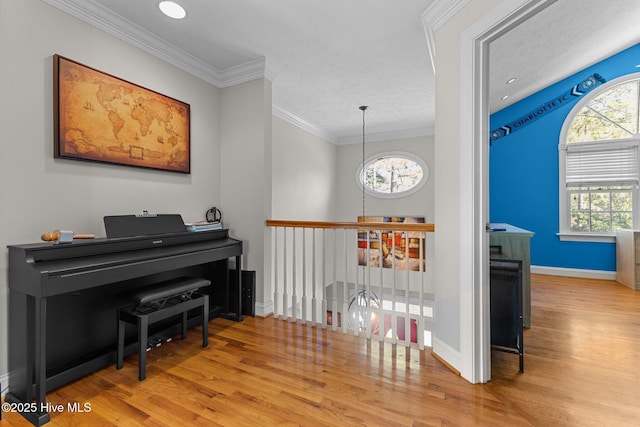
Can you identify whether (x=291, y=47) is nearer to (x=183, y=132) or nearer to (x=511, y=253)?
(x=183, y=132)

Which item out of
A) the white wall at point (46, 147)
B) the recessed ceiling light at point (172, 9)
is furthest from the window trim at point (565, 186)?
the white wall at point (46, 147)

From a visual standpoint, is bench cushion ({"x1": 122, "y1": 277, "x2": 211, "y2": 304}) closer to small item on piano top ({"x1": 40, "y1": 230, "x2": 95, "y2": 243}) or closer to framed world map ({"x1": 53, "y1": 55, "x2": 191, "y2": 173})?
small item on piano top ({"x1": 40, "y1": 230, "x2": 95, "y2": 243})

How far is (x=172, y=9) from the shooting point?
2.13 m

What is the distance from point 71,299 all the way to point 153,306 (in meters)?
0.49

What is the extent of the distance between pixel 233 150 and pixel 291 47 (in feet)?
3.89

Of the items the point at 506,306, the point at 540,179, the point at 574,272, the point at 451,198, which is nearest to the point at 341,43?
the point at 451,198

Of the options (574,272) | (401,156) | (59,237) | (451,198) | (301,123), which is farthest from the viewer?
(401,156)

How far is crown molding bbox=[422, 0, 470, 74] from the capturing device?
6.32ft

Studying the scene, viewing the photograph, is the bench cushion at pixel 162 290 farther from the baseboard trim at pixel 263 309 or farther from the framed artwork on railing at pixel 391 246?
the framed artwork on railing at pixel 391 246

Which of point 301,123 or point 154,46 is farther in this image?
point 301,123

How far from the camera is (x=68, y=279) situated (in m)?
1.56

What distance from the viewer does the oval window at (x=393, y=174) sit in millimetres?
5699

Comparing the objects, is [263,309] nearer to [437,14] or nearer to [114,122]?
[114,122]

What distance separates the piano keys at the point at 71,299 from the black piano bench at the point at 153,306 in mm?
143
